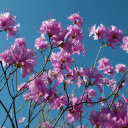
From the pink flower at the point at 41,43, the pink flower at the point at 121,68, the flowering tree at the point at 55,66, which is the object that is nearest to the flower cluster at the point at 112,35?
the flowering tree at the point at 55,66

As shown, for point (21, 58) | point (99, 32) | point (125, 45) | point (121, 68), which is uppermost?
point (121, 68)

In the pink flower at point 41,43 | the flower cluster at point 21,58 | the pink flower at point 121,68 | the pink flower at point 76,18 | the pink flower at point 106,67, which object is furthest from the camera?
the pink flower at point 121,68

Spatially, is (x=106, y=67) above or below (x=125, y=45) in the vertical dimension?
above

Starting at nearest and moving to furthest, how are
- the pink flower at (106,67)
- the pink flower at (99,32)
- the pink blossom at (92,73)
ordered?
1. the pink blossom at (92,73)
2. the pink flower at (99,32)
3. the pink flower at (106,67)

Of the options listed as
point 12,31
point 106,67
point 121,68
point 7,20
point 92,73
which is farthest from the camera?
point 121,68

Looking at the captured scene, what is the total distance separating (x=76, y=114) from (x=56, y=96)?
17.2 inches

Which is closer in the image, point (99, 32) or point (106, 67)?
point (99, 32)

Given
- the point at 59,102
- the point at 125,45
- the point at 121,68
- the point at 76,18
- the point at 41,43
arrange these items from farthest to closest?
the point at 121,68
the point at 76,18
the point at 125,45
the point at 41,43
the point at 59,102

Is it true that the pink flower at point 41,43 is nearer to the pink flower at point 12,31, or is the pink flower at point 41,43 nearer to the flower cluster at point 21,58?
the pink flower at point 12,31

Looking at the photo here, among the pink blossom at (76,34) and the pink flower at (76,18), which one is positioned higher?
the pink flower at (76,18)

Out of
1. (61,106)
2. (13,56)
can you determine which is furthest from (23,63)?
(61,106)

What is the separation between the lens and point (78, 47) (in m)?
2.25

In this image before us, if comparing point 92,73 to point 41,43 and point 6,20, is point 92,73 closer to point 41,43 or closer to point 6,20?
point 41,43

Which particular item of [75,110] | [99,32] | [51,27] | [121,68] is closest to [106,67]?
[121,68]
